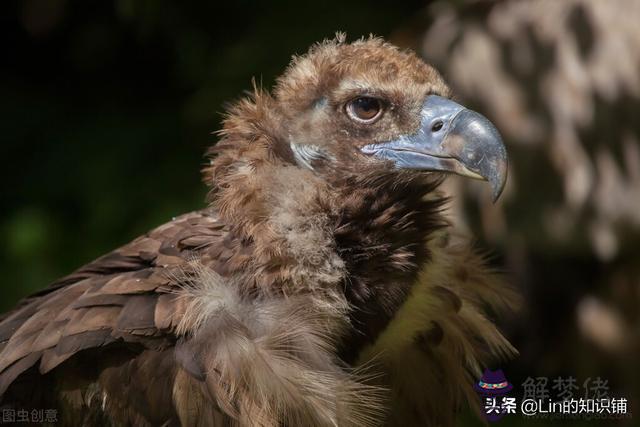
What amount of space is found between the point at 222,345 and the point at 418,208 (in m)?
0.54

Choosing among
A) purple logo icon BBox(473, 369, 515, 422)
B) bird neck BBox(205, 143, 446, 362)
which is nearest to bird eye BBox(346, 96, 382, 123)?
bird neck BBox(205, 143, 446, 362)

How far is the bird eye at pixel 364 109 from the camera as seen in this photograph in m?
2.27

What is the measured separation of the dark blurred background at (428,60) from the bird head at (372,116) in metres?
1.76

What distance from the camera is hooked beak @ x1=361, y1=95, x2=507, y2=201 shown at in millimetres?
2133

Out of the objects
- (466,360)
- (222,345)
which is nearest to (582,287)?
(466,360)

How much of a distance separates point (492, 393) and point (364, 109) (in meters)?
0.93

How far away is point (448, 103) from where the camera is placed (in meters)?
2.25

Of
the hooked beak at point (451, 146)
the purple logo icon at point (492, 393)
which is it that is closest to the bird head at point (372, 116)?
the hooked beak at point (451, 146)

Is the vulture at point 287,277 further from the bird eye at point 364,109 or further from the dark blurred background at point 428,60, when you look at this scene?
the dark blurred background at point 428,60

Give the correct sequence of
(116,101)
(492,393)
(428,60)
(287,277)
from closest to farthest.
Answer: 1. (287,277)
2. (492,393)
3. (428,60)
4. (116,101)

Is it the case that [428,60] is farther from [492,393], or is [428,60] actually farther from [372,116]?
[372,116]

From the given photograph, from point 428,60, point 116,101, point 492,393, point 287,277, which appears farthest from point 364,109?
point 116,101

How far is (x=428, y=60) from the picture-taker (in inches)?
158

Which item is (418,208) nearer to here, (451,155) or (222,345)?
(451,155)
